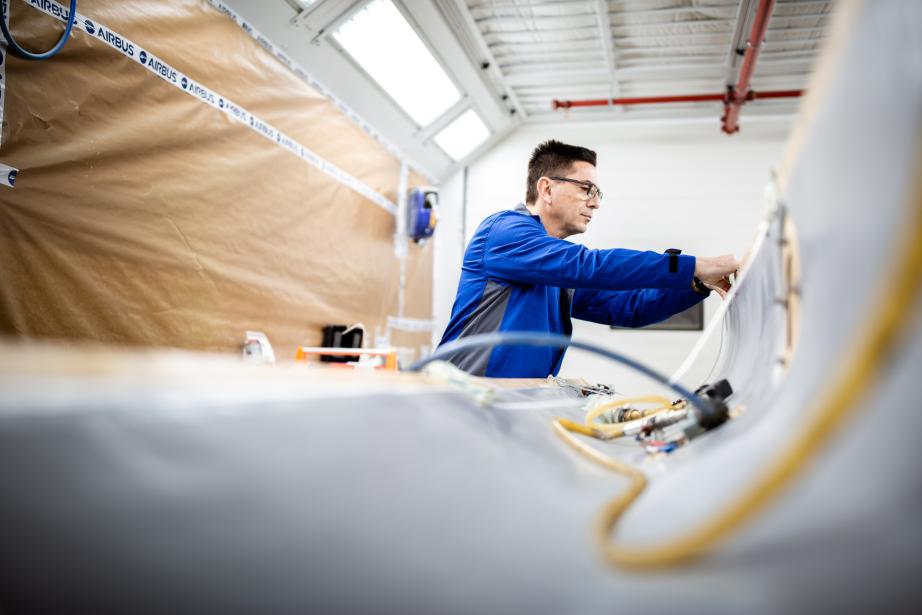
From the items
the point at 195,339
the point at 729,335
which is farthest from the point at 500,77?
the point at 729,335

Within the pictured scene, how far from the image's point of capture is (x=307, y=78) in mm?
2447

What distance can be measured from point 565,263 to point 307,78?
1582 millimetres

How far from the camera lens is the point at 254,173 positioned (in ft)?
6.96

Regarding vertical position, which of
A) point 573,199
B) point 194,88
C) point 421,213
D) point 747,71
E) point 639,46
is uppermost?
point 639,46

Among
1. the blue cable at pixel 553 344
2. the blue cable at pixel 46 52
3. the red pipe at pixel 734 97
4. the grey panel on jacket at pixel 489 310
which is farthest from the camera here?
the red pipe at pixel 734 97

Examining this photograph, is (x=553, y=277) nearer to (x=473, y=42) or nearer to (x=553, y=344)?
(x=553, y=344)

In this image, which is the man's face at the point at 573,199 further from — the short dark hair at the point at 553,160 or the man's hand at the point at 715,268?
the man's hand at the point at 715,268

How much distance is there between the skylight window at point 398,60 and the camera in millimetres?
2459

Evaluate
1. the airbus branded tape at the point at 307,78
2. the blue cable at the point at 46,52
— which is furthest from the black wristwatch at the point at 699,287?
the airbus branded tape at the point at 307,78

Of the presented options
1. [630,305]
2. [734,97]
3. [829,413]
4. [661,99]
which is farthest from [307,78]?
[829,413]

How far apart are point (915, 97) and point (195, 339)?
1.92 metres

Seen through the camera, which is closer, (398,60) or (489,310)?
(489,310)

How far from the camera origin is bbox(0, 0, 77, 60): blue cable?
1.25 metres

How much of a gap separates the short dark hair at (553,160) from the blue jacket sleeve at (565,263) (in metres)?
0.40
